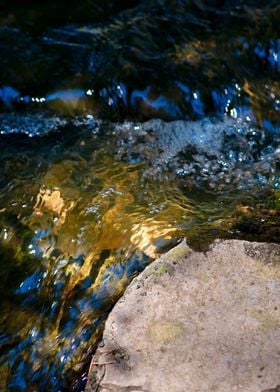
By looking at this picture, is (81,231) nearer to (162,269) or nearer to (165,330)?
(162,269)

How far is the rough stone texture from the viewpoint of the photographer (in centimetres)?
190

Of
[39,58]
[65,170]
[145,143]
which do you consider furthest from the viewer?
[39,58]

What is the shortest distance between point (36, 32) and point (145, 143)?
1504mm

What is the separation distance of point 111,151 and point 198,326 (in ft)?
5.45

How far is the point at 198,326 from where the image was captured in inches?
82.3

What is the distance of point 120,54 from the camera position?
4.07 meters

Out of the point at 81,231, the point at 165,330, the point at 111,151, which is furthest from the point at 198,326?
the point at 111,151

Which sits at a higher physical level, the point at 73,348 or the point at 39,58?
the point at 39,58

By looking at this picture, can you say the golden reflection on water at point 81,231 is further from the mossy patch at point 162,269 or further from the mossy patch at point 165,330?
the mossy patch at point 165,330

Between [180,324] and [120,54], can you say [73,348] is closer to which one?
[180,324]

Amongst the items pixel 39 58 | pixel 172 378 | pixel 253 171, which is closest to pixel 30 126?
pixel 39 58

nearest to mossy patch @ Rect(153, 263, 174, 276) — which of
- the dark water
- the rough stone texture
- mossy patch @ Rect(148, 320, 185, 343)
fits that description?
the rough stone texture

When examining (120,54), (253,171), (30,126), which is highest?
(120,54)

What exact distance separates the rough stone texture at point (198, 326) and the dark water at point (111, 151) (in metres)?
0.12
